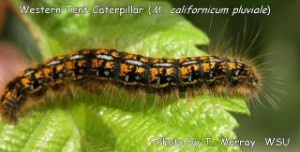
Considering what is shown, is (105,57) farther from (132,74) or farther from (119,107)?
(119,107)

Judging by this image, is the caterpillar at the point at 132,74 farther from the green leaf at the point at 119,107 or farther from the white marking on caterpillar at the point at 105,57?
the green leaf at the point at 119,107

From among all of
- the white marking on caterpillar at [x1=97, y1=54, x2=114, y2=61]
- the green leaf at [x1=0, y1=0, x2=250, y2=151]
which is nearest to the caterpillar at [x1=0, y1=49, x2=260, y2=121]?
the white marking on caterpillar at [x1=97, y1=54, x2=114, y2=61]

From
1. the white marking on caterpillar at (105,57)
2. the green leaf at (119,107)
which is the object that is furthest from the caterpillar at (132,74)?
the green leaf at (119,107)

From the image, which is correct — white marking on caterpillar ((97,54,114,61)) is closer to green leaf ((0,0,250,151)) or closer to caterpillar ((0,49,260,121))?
caterpillar ((0,49,260,121))

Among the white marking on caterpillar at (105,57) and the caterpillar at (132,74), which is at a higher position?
the white marking on caterpillar at (105,57)

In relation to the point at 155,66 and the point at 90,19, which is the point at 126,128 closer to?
the point at 155,66

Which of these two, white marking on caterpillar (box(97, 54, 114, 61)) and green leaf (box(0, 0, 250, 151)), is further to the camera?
white marking on caterpillar (box(97, 54, 114, 61))

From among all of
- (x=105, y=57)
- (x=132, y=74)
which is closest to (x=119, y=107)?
(x=132, y=74)
